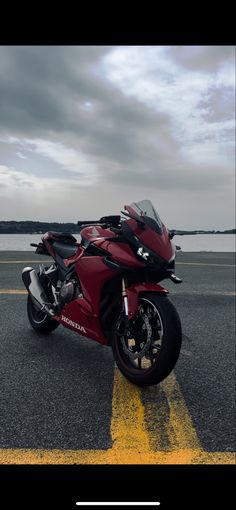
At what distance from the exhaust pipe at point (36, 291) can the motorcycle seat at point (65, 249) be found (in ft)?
1.47

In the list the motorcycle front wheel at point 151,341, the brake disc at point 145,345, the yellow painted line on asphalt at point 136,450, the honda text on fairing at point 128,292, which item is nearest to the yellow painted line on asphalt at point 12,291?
the honda text on fairing at point 128,292

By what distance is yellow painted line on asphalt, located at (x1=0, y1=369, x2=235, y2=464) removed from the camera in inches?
74.6

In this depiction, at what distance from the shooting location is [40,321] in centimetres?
402

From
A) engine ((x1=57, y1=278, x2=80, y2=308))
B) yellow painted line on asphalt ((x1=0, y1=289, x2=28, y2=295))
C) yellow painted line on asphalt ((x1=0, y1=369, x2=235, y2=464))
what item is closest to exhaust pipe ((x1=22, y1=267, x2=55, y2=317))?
engine ((x1=57, y1=278, x2=80, y2=308))

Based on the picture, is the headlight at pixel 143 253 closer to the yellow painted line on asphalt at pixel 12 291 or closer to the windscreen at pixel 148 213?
the windscreen at pixel 148 213

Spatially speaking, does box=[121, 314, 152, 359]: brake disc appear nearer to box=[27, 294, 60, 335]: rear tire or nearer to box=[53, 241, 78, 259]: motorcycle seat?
box=[53, 241, 78, 259]: motorcycle seat

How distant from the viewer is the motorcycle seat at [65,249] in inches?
143

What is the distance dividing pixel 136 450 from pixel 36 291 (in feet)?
7.34

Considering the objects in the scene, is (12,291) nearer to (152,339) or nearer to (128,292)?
(128,292)

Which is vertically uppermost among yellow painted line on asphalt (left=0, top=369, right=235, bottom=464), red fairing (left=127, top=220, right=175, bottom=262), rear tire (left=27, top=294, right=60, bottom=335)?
red fairing (left=127, top=220, right=175, bottom=262)

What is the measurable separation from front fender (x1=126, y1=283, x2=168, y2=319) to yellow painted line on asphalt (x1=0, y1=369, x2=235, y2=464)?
633mm

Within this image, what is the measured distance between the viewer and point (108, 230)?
313 centimetres
